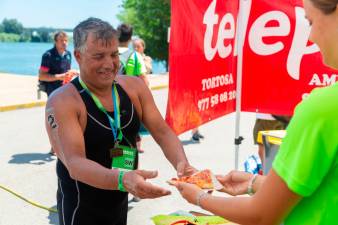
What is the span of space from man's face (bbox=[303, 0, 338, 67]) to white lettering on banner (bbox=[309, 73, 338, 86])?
2631mm

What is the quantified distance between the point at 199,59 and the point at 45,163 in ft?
13.3

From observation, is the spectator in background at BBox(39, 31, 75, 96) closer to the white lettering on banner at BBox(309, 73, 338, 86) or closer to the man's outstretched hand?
the white lettering on banner at BBox(309, 73, 338, 86)

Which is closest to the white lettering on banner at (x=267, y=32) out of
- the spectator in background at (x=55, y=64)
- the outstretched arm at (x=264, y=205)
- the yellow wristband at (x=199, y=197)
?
the yellow wristband at (x=199, y=197)

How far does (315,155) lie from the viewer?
4.15 feet

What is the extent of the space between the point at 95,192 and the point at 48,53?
5208 millimetres

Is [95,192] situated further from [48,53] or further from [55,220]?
[48,53]

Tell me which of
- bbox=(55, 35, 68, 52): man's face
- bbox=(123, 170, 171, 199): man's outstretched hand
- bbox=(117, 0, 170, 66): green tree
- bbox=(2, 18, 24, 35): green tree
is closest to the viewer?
bbox=(123, 170, 171, 199): man's outstretched hand

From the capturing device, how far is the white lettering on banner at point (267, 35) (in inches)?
149

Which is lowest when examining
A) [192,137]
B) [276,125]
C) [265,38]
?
[192,137]

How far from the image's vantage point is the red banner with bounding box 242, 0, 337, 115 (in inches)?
151

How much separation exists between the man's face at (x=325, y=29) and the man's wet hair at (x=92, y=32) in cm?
124

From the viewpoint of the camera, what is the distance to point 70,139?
229 centimetres

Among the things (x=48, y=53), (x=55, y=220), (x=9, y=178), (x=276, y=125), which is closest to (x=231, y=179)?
(x=276, y=125)

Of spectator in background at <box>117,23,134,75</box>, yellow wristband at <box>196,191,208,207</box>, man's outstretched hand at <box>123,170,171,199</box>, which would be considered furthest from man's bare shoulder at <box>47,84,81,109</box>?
spectator in background at <box>117,23,134,75</box>
